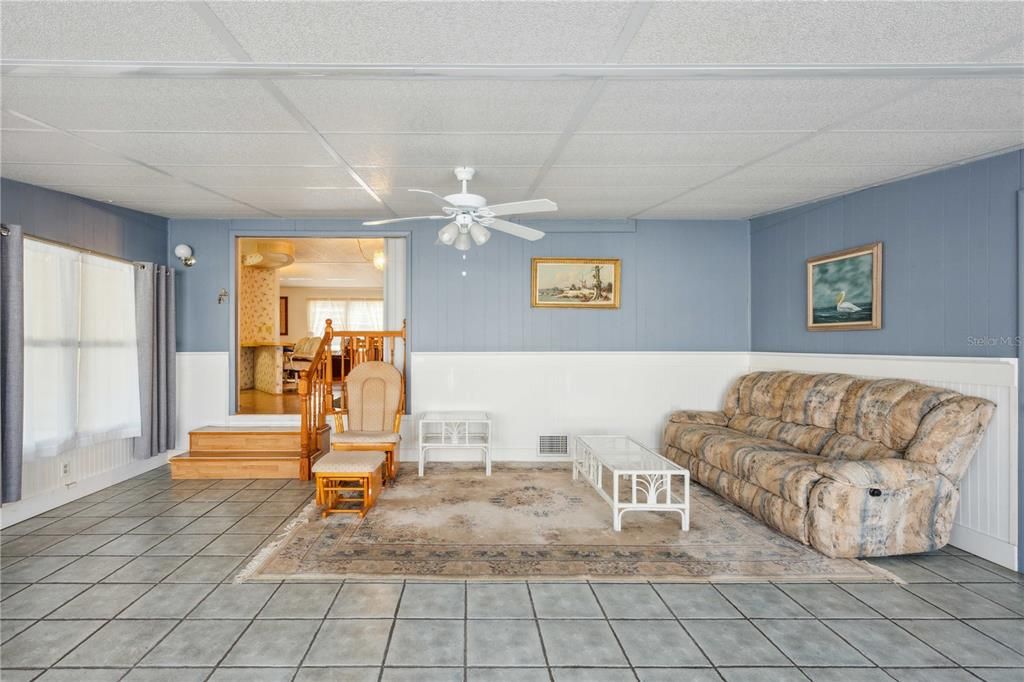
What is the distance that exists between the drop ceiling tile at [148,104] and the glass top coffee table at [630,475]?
3149 mm

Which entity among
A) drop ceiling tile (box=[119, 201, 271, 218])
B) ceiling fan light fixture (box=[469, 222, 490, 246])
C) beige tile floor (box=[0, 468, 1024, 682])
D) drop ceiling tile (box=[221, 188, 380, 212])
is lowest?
beige tile floor (box=[0, 468, 1024, 682])

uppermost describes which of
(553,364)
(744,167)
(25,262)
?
(744,167)

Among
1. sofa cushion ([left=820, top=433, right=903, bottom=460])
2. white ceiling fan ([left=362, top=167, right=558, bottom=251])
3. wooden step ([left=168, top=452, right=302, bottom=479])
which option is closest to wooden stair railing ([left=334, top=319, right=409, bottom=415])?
wooden step ([left=168, top=452, right=302, bottom=479])

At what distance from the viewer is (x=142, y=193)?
4566 millimetres

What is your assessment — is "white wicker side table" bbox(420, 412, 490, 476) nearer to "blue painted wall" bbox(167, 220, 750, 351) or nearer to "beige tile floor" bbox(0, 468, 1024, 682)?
"blue painted wall" bbox(167, 220, 750, 351)

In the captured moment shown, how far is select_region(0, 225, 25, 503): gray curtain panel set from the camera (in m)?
3.62

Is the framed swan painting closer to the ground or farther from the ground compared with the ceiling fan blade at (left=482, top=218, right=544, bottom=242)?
closer to the ground

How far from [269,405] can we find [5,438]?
383cm

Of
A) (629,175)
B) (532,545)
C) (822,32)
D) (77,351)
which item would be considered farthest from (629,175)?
(77,351)

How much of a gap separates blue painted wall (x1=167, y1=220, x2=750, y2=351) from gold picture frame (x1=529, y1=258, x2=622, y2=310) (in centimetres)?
9

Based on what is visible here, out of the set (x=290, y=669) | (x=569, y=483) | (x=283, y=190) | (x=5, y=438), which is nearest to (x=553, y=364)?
(x=569, y=483)

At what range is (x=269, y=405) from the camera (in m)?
7.46

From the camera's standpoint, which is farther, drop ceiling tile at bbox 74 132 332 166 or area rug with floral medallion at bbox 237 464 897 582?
drop ceiling tile at bbox 74 132 332 166

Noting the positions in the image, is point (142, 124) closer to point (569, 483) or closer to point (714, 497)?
point (569, 483)
